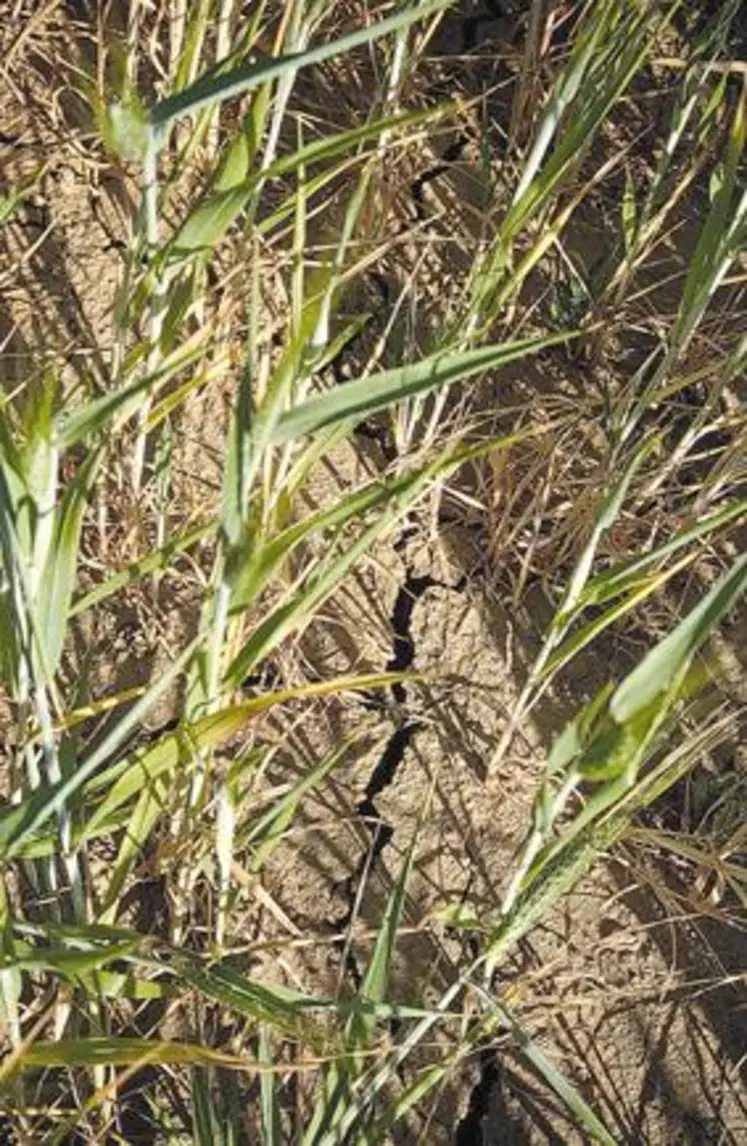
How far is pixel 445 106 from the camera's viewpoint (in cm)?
130

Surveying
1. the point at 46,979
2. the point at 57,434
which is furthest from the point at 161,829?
the point at 57,434

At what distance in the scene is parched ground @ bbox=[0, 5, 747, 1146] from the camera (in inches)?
63.6

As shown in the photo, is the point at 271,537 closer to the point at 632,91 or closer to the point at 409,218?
the point at 409,218

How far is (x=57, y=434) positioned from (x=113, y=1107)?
0.64 meters

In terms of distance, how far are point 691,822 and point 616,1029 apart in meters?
0.21

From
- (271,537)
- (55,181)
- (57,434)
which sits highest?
(55,181)

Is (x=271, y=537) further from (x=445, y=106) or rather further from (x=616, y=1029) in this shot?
(x=616, y=1029)

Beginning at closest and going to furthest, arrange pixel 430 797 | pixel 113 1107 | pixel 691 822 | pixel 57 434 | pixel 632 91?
pixel 57 434
pixel 113 1107
pixel 430 797
pixel 691 822
pixel 632 91

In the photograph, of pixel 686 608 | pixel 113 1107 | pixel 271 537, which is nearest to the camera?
pixel 271 537

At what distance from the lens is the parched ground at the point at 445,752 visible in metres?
1.62

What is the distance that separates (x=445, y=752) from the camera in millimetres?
1738

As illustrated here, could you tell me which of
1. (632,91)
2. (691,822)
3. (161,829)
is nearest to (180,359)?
(161,829)

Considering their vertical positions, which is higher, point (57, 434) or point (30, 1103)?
point (57, 434)

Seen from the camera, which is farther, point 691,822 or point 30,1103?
point 691,822
